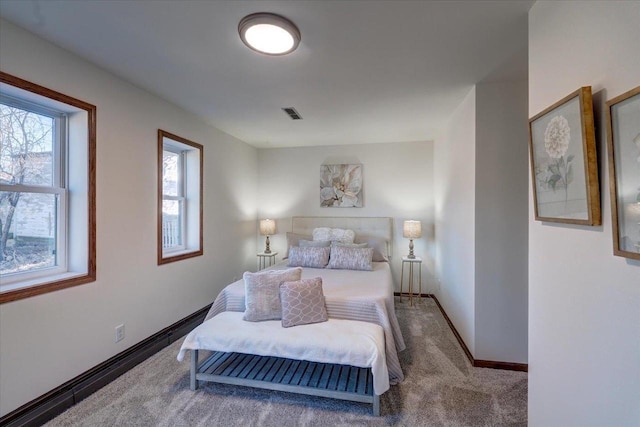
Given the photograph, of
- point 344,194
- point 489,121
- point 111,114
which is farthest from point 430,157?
point 111,114

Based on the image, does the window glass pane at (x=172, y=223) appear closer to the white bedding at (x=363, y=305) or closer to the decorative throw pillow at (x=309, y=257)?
the white bedding at (x=363, y=305)

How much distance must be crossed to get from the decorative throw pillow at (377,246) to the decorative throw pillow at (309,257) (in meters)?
0.66

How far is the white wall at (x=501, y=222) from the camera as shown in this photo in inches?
91.3

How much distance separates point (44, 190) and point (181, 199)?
1397mm

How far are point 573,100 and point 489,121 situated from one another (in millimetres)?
1364

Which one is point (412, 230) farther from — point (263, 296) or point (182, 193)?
point (182, 193)

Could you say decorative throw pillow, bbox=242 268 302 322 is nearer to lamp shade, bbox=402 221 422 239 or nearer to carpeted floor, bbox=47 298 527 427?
carpeted floor, bbox=47 298 527 427

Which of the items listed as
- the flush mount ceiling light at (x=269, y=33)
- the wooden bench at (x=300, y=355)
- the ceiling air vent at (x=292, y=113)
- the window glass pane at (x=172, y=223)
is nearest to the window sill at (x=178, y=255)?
the window glass pane at (x=172, y=223)

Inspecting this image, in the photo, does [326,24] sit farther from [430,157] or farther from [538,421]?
[430,157]

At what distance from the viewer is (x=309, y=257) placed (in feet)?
12.1

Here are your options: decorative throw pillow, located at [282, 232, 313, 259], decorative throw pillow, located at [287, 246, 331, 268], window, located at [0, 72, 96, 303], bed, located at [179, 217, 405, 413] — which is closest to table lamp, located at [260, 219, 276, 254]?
decorative throw pillow, located at [282, 232, 313, 259]

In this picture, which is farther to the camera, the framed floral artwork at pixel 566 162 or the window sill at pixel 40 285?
the window sill at pixel 40 285

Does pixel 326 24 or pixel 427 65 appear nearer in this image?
pixel 326 24

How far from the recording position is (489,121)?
7.73 ft
